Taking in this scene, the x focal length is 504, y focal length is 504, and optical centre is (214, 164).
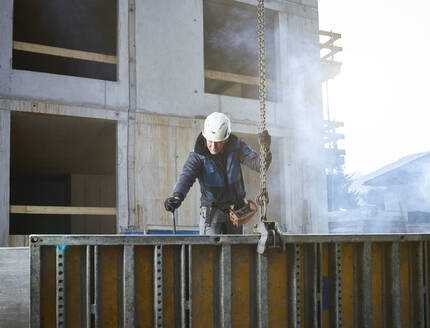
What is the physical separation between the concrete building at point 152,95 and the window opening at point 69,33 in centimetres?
3

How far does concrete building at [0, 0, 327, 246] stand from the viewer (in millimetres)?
9375

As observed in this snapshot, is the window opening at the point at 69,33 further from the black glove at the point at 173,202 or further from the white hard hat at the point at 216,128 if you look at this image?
the black glove at the point at 173,202

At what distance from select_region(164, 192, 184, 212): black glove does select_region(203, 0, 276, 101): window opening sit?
18.2ft

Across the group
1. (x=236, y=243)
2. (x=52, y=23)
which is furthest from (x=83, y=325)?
(x=52, y=23)

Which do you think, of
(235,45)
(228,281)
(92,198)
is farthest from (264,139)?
(92,198)

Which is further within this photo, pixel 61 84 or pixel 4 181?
pixel 61 84

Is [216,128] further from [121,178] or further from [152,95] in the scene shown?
[152,95]

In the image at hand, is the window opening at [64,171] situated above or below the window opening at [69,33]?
below

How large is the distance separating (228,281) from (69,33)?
9965mm

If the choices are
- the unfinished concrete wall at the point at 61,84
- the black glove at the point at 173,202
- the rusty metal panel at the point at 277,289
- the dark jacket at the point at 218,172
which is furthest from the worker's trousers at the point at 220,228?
the unfinished concrete wall at the point at 61,84

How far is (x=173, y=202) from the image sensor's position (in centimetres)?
574

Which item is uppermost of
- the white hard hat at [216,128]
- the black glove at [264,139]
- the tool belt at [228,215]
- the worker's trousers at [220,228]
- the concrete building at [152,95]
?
the concrete building at [152,95]

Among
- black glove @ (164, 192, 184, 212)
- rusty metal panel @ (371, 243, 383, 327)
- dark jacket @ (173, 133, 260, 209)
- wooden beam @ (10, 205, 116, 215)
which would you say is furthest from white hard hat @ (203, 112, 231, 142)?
wooden beam @ (10, 205, 116, 215)

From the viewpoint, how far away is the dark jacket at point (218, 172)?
6.10 meters
